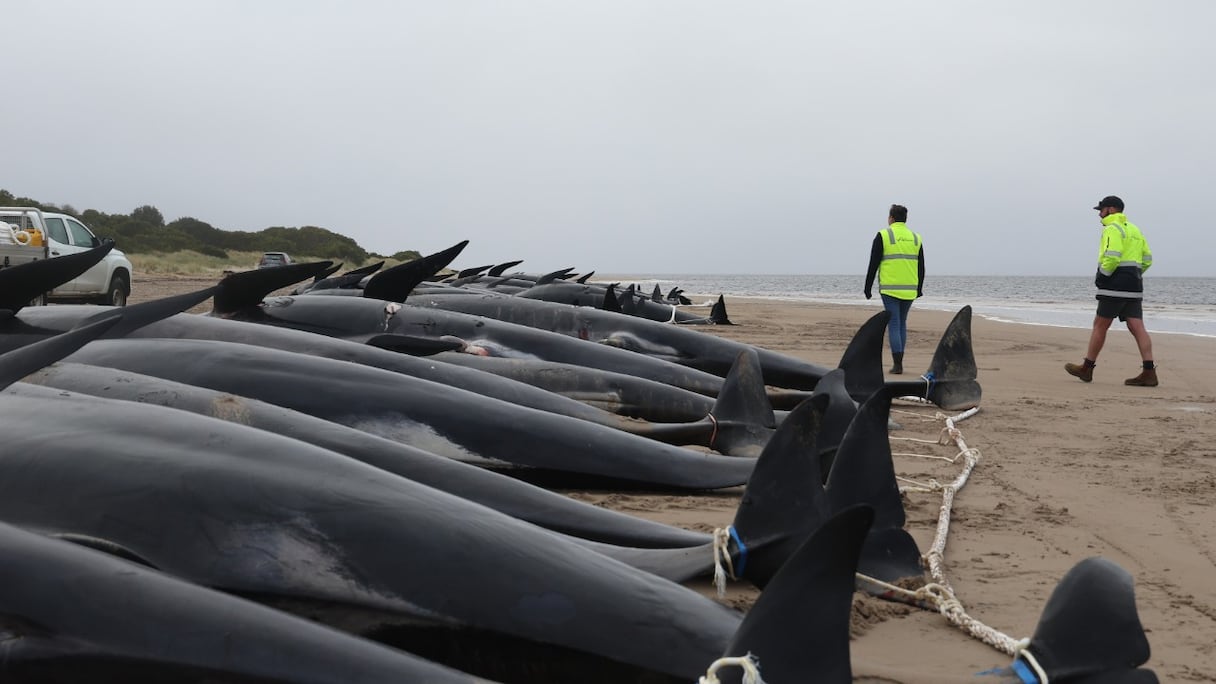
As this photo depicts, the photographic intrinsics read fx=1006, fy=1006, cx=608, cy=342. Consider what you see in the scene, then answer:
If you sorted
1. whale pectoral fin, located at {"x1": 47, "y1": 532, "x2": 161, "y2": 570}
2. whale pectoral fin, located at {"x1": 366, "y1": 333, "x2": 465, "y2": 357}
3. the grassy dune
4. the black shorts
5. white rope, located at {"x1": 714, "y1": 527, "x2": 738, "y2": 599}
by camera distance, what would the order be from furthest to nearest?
the grassy dune < the black shorts < whale pectoral fin, located at {"x1": 366, "y1": 333, "x2": 465, "y2": 357} < white rope, located at {"x1": 714, "y1": 527, "x2": 738, "y2": 599} < whale pectoral fin, located at {"x1": 47, "y1": 532, "x2": 161, "y2": 570}

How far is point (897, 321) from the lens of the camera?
1051 cm

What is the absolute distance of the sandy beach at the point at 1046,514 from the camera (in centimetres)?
292

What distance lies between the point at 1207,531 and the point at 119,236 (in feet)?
174

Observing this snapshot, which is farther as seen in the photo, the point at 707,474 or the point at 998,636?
the point at 707,474

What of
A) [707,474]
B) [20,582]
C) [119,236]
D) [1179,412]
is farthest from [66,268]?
[119,236]

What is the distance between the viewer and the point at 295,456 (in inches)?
99.0

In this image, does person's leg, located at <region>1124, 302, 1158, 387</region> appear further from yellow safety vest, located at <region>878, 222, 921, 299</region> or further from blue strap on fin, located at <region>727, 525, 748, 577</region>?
blue strap on fin, located at <region>727, 525, 748, 577</region>

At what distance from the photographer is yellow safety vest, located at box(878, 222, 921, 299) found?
10570 mm

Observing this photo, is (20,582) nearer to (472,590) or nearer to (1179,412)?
(472,590)

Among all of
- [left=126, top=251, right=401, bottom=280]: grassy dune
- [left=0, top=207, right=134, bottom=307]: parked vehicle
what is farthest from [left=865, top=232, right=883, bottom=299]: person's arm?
[left=126, top=251, right=401, bottom=280]: grassy dune

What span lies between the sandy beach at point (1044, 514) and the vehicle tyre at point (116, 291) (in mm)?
14769

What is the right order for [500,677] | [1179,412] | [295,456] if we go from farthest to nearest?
[1179,412] < [295,456] < [500,677]

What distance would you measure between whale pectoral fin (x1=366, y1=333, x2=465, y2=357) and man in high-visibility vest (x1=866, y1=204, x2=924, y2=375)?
597cm

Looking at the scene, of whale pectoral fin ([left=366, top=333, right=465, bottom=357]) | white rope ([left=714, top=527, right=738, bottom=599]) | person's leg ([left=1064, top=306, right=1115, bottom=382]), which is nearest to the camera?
white rope ([left=714, top=527, right=738, bottom=599])
